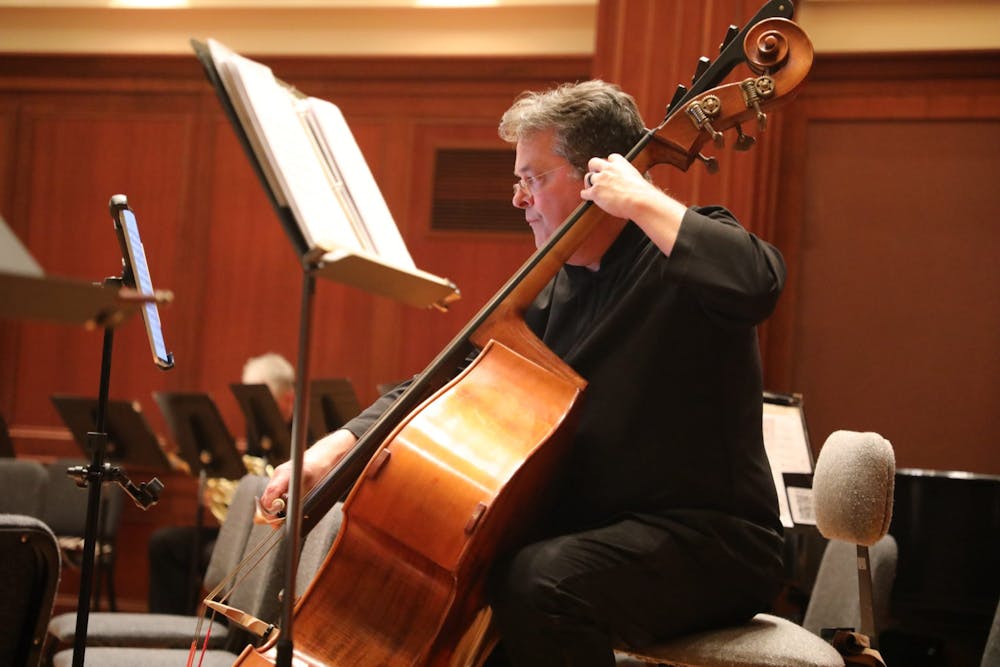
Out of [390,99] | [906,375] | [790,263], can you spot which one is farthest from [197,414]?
[906,375]

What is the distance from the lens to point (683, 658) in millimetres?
1850

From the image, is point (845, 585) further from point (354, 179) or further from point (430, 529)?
point (354, 179)

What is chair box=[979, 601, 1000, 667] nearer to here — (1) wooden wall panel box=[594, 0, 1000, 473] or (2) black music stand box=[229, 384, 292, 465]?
(1) wooden wall panel box=[594, 0, 1000, 473]

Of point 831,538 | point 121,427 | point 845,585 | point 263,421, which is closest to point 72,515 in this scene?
point 121,427

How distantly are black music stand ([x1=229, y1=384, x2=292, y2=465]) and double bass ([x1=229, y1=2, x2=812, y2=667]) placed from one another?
272cm

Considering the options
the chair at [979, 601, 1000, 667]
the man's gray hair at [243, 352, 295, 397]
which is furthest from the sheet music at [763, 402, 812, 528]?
the man's gray hair at [243, 352, 295, 397]

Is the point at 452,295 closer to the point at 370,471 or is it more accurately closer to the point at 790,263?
the point at 370,471

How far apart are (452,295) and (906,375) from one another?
165 inches

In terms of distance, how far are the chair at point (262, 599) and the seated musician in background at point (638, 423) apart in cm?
35

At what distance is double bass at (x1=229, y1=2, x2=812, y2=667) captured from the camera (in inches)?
69.2

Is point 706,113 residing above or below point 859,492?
above

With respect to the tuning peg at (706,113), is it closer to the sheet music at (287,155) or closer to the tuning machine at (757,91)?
the tuning machine at (757,91)

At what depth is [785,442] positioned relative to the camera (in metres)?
3.07

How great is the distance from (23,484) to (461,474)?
12.0 ft
